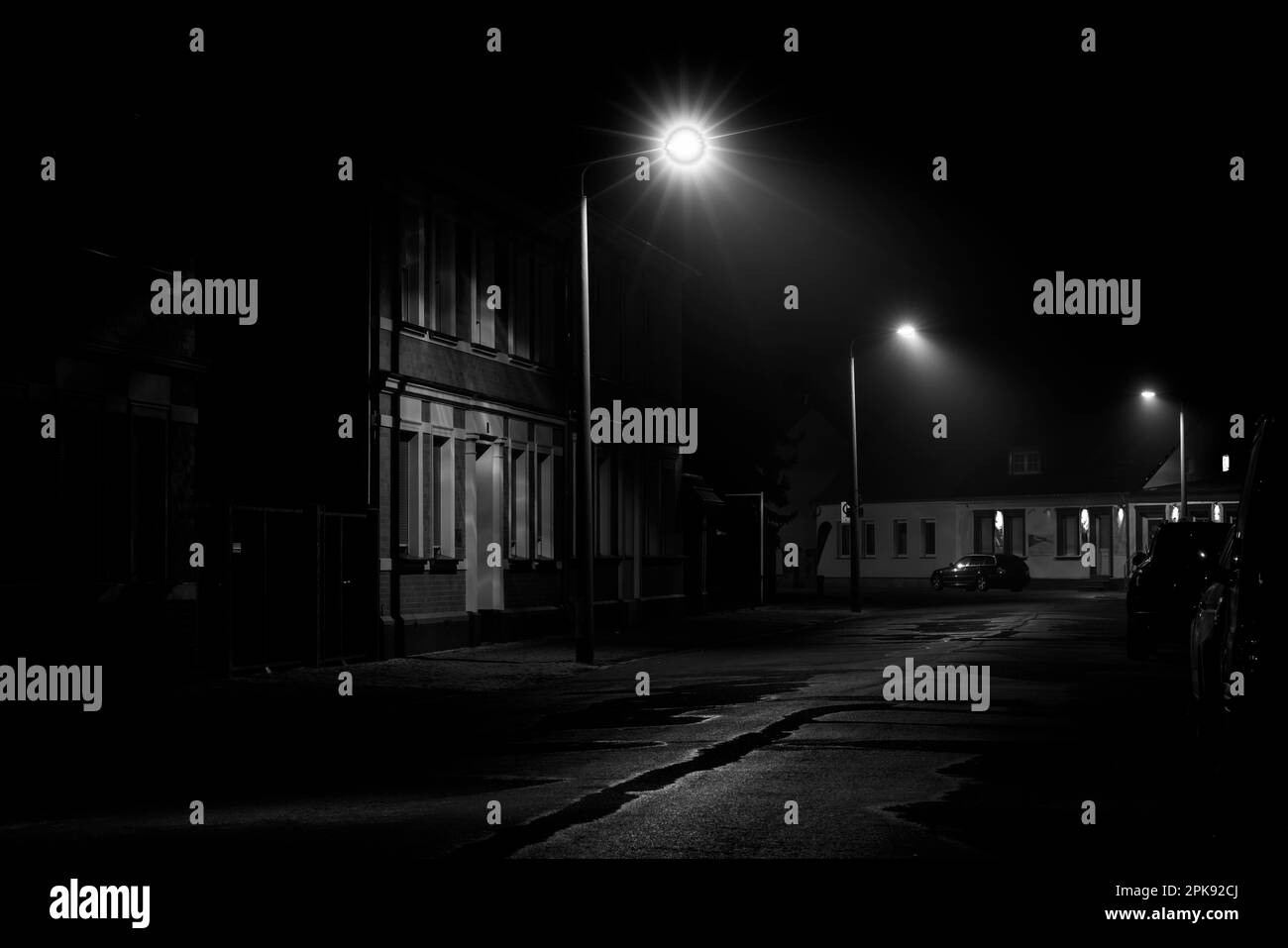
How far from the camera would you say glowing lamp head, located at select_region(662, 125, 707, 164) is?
2164 cm

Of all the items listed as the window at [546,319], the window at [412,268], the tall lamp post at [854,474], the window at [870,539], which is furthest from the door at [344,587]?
the window at [870,539]

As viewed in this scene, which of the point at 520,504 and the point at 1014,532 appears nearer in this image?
the point at 520,504

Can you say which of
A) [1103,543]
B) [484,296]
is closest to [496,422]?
[484,296]

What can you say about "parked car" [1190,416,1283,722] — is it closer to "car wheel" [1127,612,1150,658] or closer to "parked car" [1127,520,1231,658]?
"parked car" [1127,520,1231,658]

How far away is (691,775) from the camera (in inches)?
448

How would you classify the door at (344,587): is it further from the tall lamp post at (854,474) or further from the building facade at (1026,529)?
the building facade at (1026,529)

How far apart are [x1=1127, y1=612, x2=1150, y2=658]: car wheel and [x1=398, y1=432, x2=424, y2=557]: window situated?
1062 cm

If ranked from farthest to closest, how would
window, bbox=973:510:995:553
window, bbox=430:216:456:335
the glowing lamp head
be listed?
window, bbox=973:510:995:553 < window, bbox=430:216:456:335 < the glowing lamp head

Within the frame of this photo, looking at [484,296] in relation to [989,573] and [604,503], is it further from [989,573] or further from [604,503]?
[989,573]

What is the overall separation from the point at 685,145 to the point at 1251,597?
1437 centimetres

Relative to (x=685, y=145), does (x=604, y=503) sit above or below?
below

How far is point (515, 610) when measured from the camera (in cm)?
3014

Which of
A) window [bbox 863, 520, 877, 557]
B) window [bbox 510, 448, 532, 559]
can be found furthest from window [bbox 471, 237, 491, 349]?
window [bbox 863, 520, 877, 557]

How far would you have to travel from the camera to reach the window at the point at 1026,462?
251ft
